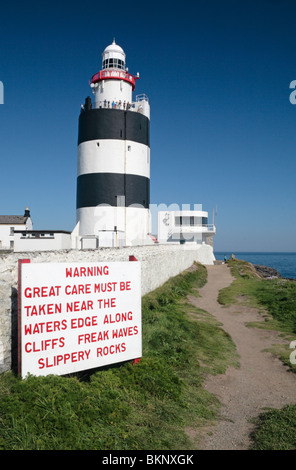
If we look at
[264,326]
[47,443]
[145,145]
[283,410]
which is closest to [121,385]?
[47,443]

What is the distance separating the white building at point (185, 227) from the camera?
54156 millimetres

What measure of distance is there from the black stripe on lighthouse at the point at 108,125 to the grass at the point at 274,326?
13.6 meters

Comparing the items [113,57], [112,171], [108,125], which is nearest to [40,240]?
[112,171]

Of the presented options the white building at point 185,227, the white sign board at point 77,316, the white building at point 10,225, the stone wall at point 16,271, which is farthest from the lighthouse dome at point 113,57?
the white building at point 185,227

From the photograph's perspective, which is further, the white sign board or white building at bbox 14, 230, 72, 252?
white building at bbox 14, 230, 72, 252

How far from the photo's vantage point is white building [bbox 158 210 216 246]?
54156 millimetres

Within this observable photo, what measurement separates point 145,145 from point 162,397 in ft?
74.3

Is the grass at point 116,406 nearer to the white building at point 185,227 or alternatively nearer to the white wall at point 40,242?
the white wall at point 40,242

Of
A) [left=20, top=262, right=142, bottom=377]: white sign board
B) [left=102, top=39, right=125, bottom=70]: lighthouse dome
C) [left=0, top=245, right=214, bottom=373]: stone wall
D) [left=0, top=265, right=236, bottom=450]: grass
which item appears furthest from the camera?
[left=102, top=39, right=125, bottom=70]: lighthouse dome

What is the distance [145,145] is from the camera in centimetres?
2675

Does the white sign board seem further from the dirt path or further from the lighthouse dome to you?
the lighthouse dome

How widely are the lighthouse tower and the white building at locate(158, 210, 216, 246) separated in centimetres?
2721

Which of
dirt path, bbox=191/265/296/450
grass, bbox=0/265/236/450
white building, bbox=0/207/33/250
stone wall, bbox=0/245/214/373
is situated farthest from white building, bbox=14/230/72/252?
white building, bbox=0/207/33/250

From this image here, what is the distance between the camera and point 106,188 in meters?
24.8
